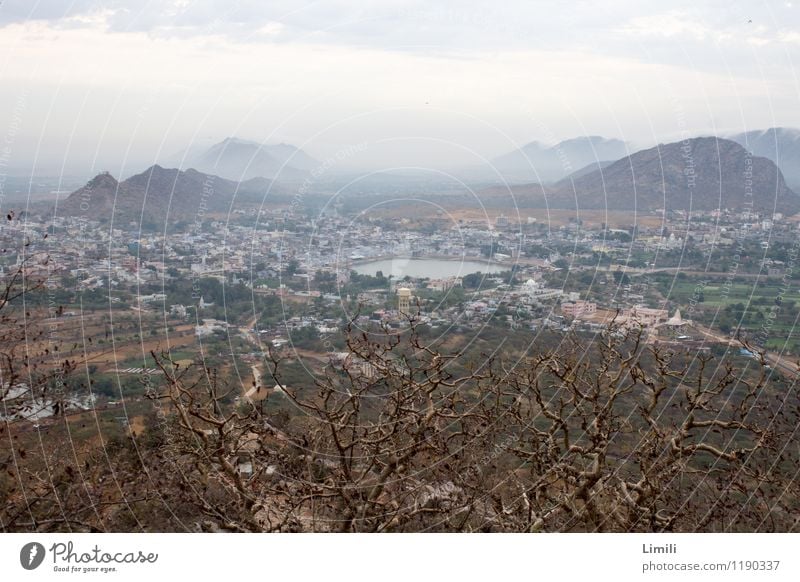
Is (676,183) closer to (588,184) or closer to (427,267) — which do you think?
(588,184)

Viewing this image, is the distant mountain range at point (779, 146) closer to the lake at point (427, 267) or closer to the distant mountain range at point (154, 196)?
the lake at point (427, 267)

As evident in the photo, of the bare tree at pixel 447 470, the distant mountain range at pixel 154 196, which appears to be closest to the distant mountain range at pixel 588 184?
the distant mountain range at pixel 154 196

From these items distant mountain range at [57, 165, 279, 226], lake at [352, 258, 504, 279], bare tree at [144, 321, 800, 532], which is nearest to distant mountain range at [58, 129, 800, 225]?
distant mountain range at [57, 165, 279, 226]

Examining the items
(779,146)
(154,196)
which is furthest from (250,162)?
(779,146)

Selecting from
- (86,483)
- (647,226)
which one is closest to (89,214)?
(86,483)

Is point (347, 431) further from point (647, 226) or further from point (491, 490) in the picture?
point (647, 226)
